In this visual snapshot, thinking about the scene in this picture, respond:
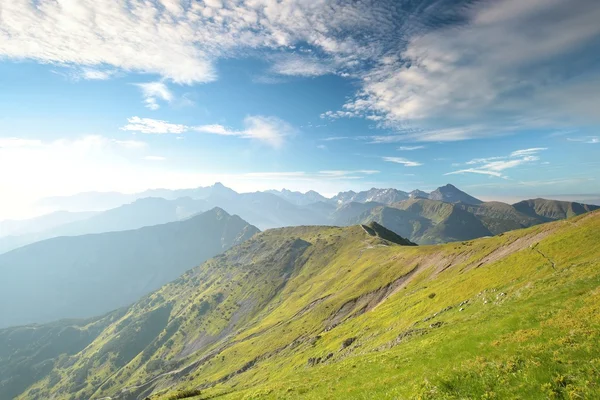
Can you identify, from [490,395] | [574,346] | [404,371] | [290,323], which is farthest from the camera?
[290,323]

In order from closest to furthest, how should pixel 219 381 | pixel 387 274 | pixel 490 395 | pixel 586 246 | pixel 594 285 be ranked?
pixel 490 395, pixel 594 285, pixel 586 246, pixel 219 381, pixel 387 274

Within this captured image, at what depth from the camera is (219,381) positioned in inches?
4360

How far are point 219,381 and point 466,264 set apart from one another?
94.7m

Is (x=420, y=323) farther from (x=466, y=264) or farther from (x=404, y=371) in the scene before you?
(x=466, y=264)

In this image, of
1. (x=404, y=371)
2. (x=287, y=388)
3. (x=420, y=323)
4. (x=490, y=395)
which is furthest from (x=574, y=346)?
(x=420, y=323)

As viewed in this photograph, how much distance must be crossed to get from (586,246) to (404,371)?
4519cm

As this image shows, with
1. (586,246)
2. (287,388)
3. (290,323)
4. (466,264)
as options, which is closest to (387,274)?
(466,264)

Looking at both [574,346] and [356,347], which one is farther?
[356,347]

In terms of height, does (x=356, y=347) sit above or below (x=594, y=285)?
below

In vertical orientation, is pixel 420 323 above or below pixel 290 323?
above

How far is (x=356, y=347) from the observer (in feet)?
196

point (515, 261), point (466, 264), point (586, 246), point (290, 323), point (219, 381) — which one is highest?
point (586, 246)

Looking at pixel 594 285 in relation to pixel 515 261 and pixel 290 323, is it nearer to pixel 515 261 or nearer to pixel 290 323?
pixel 515 261

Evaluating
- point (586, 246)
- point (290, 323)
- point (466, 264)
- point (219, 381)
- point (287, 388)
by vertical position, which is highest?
point (586, 246)
